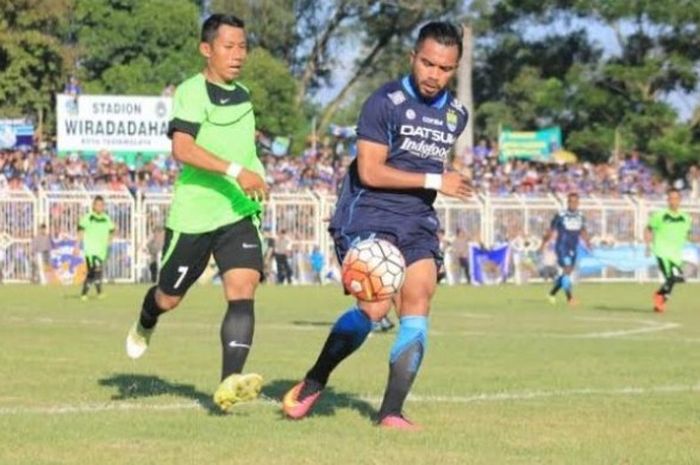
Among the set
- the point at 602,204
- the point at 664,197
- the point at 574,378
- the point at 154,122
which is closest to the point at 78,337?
the point at 574,378

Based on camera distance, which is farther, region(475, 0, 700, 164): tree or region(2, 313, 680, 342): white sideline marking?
region(475, 0, 700, 164): tree

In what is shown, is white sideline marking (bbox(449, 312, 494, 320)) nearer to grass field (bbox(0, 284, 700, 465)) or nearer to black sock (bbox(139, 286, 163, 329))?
grass field (bbox(0, 284, 700, 465))

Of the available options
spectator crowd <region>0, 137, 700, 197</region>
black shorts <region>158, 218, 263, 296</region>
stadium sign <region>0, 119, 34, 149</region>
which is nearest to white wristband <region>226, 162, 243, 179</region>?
black shorts <region>158, 218, 263, 296</region>

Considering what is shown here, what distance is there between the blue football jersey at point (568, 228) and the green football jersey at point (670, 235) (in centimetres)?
449

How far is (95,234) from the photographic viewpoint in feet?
105

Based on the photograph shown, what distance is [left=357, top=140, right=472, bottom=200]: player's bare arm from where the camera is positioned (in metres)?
8.80

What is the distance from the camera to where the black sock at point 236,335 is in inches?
374

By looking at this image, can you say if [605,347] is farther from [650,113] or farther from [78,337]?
[650,113]

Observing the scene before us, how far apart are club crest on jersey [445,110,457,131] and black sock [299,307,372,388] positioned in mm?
1116

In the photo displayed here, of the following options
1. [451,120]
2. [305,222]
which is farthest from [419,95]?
[305,222]

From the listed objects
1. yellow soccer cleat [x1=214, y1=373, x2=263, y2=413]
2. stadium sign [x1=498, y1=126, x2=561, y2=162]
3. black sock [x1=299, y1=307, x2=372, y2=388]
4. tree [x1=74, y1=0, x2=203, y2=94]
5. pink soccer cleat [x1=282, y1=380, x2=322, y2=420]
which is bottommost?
pink soccer cleat [x1=282, y1=380, x2=322, y2=420]

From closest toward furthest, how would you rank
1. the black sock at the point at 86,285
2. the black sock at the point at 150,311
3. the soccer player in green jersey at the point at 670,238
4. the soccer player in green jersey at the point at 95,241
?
the black sock at the point at 150,311 < the soccer player in green jersey at the point at 670,238 < the black sock at the point at 86,285 < the soccer player in green jersey at the point at 95,241

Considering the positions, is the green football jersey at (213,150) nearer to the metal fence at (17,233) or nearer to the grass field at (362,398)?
the grass field at (362,398)

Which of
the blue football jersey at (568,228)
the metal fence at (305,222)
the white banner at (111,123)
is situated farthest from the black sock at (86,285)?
the white banner at (111,123)
